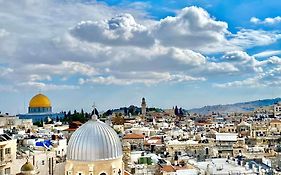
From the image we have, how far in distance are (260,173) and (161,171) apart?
6168 mm

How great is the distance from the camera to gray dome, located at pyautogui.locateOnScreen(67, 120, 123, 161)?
57.9 ft

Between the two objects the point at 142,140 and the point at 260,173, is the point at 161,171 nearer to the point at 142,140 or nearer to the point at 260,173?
the point at 260,173

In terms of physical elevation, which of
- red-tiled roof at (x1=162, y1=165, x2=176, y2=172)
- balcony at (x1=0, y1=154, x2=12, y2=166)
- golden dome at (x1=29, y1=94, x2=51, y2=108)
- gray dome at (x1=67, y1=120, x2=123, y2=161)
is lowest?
red-tiled roof at (x1=162, y1=165, x2=176, y2=172)

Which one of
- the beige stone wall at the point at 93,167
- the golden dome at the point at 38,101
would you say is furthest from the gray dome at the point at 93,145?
the golden dome at the point at 38,101

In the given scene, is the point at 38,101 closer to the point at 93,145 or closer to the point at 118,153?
the point at 118,153

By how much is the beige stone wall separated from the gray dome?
0.15 metres

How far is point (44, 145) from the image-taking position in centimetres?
3275

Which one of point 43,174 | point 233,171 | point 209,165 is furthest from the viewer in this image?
point 209,165

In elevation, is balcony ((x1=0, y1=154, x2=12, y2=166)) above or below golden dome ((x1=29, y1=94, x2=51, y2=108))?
below

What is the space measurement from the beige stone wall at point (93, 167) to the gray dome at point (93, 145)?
0.15 metres

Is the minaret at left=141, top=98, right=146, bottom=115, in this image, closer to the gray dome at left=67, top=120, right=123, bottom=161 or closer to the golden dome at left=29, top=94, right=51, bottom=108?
the golden dome at left=29, top=94, right=51, bottom=108

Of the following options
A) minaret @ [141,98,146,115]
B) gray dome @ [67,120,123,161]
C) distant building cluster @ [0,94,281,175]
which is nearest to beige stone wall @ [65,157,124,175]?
distant building cluster @ [0,94,281,175]

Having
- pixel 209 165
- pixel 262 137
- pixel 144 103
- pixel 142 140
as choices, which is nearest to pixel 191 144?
pixel 142 140

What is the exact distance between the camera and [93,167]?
17.5 metres
